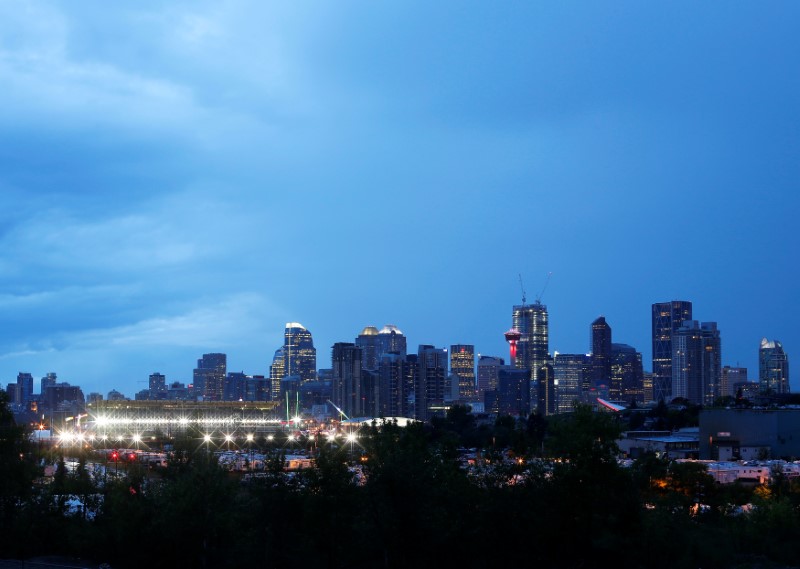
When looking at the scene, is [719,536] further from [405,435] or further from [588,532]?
[405,435]

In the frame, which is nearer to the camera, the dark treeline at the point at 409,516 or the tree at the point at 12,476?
the dark treeline at the point at 409,516

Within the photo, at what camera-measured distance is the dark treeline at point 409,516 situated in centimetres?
3192

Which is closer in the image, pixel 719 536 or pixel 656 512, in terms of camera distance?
pixel 656 512

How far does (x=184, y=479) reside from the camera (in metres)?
31.6

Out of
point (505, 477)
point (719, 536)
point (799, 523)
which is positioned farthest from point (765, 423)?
point (505, 477)

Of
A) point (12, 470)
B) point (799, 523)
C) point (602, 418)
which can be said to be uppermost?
point (602, 418)

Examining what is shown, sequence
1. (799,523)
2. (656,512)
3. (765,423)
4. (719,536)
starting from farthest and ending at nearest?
(765,423) < (799,523) < (719,536) < (656,512)

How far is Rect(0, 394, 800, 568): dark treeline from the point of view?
1257 inches

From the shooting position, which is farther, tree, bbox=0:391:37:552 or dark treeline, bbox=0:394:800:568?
tree, bbox=0:391:37:552

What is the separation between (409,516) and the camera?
3212cm

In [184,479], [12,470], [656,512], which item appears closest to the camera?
[184,479]

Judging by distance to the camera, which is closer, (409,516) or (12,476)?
(409,516)

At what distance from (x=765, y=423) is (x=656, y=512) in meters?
74.9

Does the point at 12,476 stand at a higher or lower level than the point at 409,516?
higher
